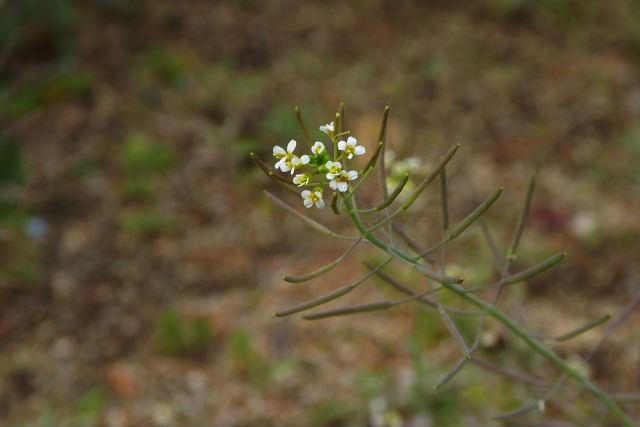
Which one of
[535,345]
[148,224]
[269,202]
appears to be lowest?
[535,345]

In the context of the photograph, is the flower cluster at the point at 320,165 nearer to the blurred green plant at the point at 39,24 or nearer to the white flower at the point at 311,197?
the white flower at the point at 311,197

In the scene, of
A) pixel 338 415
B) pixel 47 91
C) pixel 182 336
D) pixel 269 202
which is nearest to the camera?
pixel 338 415

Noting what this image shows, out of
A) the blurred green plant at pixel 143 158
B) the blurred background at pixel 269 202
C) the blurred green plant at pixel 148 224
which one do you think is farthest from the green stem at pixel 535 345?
the blurred green plant at pixel 143 158

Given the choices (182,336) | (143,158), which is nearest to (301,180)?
(182,336)

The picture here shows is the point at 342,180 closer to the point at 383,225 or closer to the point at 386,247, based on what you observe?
the point at 386,247

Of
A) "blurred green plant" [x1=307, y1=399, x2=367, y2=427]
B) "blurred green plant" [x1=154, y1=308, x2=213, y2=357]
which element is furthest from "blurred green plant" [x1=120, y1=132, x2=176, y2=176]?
"blurred green plant" [x1=307, y1=399, x2=367, y2=427]

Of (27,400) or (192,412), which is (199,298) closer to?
(192,412)

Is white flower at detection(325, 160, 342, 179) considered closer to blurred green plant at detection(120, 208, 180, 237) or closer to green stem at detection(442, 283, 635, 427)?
green stem at detection(442, 283, 635, 427)
